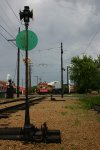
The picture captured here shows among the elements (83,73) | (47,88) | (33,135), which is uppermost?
(83,73)

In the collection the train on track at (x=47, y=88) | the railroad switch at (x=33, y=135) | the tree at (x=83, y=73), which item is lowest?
the railroad switch at (x=33, y=135)

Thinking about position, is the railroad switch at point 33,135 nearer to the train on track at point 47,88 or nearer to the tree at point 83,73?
the train on track at point 47,88

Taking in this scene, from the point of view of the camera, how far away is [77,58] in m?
102

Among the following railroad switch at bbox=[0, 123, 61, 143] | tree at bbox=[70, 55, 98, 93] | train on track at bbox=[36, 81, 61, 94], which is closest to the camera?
railroad switch at bbox=[0, 123, 61, 143]


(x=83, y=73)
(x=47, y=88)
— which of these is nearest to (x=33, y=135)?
(x=47, y=88)

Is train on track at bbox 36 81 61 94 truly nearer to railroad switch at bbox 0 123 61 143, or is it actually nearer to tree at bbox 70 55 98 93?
tree at bbox 70 55 98 93

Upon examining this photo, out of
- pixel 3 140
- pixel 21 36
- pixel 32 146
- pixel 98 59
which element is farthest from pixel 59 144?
pixel 98 59

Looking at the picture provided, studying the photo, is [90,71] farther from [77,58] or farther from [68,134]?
[68,134]

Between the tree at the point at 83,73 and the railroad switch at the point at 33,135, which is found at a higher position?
the tree at the point at 83,73

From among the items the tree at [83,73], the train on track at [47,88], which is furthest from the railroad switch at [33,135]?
the tree at [83,73]

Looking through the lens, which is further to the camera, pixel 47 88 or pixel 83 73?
pixel 83 73

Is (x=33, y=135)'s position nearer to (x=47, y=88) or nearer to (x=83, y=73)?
(x=47, y=88)

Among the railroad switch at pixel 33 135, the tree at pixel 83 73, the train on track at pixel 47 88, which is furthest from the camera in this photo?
the tree at pixel 83 73

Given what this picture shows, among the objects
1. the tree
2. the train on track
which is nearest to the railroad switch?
the train on track
